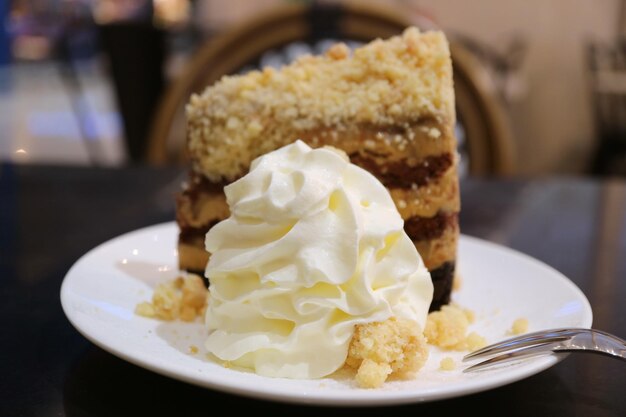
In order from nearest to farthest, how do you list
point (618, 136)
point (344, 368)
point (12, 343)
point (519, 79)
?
point (344, 368) → point (12, 343) → point (618, 136) → point (519, 79)

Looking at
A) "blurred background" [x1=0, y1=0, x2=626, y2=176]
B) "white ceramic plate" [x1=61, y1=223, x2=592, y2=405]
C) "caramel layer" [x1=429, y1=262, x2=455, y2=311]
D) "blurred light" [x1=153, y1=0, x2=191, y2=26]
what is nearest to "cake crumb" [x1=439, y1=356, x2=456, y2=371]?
"white ceramic plate" [x1=61, y1=223, x2=592, y2=405]

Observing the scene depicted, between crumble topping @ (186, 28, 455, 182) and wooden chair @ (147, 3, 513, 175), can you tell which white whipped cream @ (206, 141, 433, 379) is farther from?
wooden chair @ (147, 3, 513, 175)

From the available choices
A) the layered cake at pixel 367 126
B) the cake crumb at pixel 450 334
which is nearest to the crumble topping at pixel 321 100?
the layered cake at pixel 367 126

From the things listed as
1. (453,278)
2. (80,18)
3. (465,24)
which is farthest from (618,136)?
(80,18)

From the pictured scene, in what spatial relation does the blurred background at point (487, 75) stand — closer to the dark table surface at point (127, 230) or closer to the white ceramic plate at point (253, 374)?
the dark table surface at point (127, 230)

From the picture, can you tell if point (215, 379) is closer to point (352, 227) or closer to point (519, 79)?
point (352, 227)

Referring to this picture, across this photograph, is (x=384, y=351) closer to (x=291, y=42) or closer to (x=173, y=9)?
(x=291, y=42)
